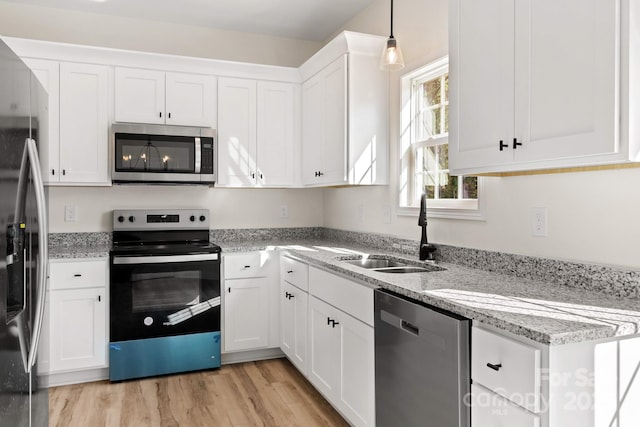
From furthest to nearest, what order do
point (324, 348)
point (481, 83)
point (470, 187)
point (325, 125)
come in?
Result: point (325, 125) → point (324, 348) → point (470, 187) → point (481, 83)

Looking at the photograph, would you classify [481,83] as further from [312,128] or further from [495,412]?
[312,128]

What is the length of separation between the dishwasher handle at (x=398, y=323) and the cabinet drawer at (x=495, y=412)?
33cm

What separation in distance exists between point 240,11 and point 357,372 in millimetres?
2802

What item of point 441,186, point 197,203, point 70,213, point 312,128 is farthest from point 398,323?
point 70,213

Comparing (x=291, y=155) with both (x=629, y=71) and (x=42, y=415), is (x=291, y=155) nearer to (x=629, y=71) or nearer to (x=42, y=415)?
(x=42, y=415)

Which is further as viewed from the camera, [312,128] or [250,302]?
[312,128]

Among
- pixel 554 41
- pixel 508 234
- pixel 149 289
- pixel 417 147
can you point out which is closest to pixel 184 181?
pixel 149 289

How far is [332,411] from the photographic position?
2721 mm

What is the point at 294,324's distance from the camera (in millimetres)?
3209

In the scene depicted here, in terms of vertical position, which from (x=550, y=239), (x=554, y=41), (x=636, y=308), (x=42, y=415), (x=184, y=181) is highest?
(x=554, y=41)

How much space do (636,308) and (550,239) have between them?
20.2 inches

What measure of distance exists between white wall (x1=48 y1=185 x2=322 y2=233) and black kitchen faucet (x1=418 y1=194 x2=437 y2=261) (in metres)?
1.83

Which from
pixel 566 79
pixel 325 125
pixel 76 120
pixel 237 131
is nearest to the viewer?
pixel 566 79

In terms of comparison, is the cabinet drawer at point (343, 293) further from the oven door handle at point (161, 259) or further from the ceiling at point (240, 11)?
the ceiling at point (240, 11)
